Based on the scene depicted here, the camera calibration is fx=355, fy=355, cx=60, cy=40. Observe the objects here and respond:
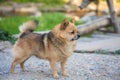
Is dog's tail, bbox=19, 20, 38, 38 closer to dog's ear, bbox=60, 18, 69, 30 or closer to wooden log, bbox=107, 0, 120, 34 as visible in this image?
dog's ear, bbox=60, 18, 69, 30

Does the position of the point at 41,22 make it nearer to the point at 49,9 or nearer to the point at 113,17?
the point at 113,17

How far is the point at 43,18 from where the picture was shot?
1741 centimetres

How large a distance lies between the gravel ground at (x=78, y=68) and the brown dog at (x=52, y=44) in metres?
0.29

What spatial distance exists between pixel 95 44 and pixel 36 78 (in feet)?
14.4

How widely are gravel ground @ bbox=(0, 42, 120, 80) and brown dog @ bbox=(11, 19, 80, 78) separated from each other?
29 cm

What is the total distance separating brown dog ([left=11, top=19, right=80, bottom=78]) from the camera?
7.16m

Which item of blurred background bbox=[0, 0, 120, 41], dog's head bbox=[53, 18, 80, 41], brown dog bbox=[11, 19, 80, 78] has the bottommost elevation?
blurred background bbox=[0, 0, 120, 41]

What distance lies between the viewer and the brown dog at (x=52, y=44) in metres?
7.16

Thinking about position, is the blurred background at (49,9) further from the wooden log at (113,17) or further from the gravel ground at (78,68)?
the gravel ground at (78,68)

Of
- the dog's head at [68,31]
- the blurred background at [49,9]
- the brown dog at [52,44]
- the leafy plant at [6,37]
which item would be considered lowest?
the blurred background at [49,9]

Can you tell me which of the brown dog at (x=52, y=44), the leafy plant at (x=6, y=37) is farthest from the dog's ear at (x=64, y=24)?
the leafy plant at (x=6, y=37)

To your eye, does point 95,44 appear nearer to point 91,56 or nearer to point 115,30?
point 91,56

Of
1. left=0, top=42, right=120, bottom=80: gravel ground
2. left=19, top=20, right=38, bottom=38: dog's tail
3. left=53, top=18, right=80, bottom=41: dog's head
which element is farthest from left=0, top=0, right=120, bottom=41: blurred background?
left=53, top=18, right=80, bottom=41: dog's head

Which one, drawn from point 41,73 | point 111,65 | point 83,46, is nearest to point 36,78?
point 41,73
